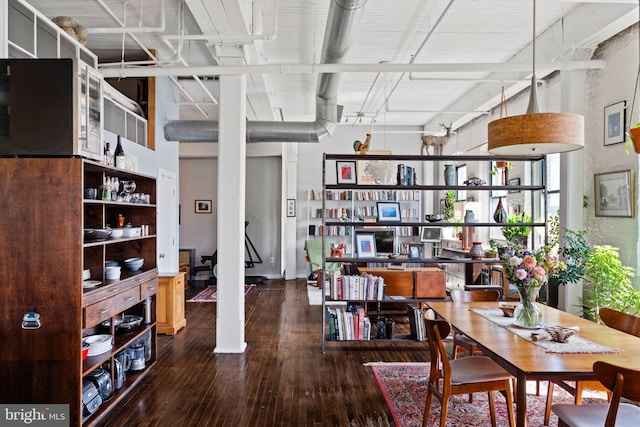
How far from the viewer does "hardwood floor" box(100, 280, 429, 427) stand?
2982 mm

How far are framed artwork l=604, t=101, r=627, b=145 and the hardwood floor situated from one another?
312 centimetres

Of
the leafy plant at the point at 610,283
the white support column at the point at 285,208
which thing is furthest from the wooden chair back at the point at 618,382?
the white support column at the point at 285,208

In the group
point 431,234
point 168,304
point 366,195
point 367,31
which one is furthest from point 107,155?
point 431,234

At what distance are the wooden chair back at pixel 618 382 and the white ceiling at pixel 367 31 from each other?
117 inches

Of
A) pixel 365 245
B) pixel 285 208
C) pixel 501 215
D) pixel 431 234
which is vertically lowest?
pixel 431 234

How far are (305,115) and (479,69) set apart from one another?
4976 mm

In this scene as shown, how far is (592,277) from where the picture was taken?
4184mm

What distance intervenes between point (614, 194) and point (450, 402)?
3.00 m

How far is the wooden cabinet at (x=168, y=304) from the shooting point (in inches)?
193

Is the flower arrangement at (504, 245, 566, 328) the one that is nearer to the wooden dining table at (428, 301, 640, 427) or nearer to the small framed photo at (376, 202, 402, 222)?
the wooden dining table at (428, 301, 640, 427)

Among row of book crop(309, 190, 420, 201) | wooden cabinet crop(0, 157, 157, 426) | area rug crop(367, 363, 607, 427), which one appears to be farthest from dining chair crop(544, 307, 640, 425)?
row of book crop(309, 190, 420, 201)

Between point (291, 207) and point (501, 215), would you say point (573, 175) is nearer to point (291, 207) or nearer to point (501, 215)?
point (501, 215)

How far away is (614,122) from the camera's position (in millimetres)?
4344

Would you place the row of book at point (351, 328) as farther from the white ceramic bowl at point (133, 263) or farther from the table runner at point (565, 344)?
the white ceramic bowl at point (133, 263)
